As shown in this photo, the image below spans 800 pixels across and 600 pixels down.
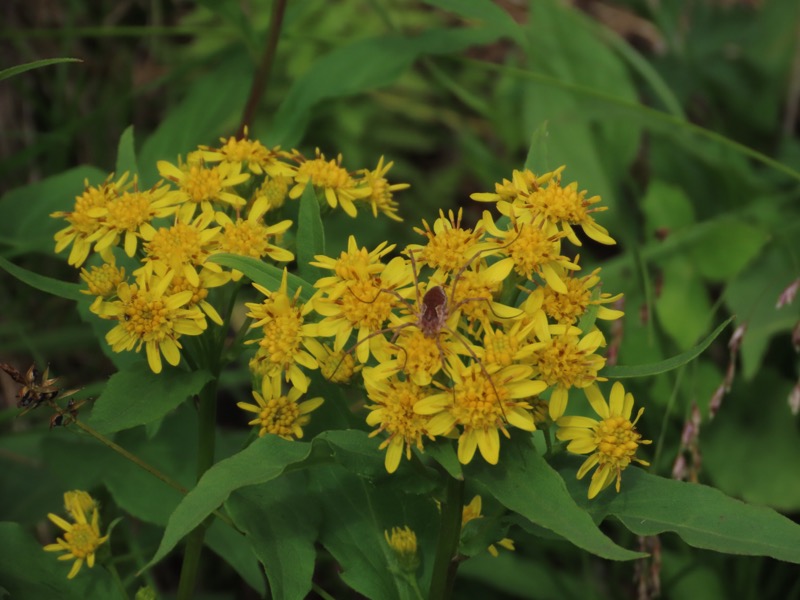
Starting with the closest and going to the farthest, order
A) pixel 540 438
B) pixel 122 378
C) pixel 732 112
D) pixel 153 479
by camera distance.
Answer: pixel 122 378 < pixel 540 438 < pixel 153 479 < pixel 732 112

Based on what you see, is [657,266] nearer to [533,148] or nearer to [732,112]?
[732,112]

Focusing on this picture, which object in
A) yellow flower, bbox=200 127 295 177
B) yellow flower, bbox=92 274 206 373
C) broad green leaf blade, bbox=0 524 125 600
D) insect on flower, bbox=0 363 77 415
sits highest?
yellow flower, bbox=200 127 295 177

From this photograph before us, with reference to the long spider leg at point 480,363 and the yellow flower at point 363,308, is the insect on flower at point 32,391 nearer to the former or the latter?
the yellow flower at point 363,308

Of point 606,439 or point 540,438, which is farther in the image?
point 540,438

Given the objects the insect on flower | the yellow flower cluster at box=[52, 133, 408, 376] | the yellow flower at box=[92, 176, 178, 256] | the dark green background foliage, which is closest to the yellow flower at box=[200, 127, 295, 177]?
the yellow flower cluster at box=[52, 133, 408, 376]

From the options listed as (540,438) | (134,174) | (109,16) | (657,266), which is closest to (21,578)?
(134,174)

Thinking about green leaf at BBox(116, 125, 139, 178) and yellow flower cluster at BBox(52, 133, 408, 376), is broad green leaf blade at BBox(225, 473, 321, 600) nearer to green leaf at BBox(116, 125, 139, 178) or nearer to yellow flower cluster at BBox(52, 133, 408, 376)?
yellow flower cluster at BBox(52, 133, 408, 376)
